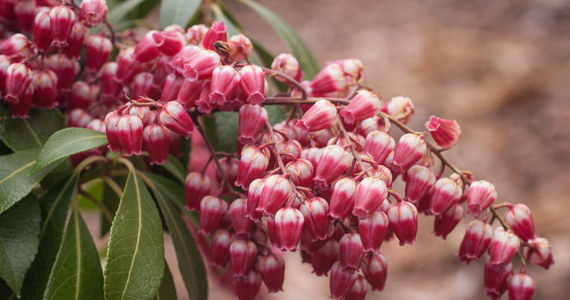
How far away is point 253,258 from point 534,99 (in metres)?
3.45

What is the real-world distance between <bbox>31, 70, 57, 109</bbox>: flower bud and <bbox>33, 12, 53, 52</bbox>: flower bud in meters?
0.04

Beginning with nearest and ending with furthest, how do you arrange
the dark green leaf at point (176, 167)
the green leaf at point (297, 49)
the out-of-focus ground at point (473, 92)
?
the dark green leaf at point (176, 167)
the green leaf at point (297, 49)
the out-of-focus ground at point (473, 92)

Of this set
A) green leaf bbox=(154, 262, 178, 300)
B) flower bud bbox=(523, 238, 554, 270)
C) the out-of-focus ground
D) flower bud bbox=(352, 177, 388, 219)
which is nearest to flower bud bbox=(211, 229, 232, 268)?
green leaf bbox=(154, 262, 178, 300)

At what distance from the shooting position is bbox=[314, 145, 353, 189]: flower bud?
709mm

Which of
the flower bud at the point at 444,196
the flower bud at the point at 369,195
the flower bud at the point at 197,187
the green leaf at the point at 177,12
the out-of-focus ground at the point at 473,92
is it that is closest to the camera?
the flower bud at the point at 369,195

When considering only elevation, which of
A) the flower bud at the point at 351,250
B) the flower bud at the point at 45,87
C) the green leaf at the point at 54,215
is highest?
the flower bud at the point at 351,250

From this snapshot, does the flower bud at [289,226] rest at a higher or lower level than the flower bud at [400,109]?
lower

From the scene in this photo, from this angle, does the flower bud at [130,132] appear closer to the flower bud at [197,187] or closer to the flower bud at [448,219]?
the flower bud at [197,187]

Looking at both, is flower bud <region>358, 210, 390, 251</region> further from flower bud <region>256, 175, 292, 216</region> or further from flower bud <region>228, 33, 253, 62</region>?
flower bud <region>228, 33, 253, 62</region>

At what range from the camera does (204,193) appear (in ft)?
2.93

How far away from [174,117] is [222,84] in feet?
0.25

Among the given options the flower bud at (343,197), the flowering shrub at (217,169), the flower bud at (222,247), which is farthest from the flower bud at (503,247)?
the flower bud at (222,247)

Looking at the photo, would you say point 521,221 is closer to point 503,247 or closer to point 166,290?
point 503,247

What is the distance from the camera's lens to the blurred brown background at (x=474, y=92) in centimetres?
326
